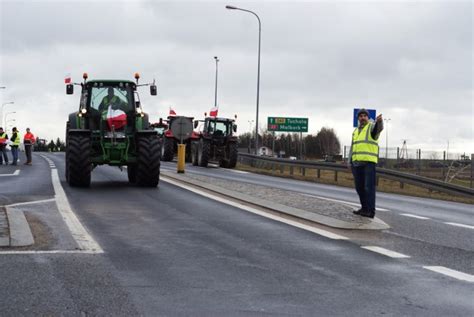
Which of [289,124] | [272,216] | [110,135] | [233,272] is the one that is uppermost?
[289,124]

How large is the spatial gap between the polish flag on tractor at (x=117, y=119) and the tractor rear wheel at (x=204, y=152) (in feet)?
55.1

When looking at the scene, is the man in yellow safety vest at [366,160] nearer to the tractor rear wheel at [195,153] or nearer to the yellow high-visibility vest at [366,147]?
the yellow high-visibility vest at [366,147]

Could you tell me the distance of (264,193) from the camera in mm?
15484

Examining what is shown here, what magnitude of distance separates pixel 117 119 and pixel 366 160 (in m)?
7.88

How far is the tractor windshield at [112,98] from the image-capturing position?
17531 millimetres

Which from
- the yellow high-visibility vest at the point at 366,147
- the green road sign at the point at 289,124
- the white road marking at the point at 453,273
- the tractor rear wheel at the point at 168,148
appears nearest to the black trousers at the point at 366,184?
the yellow high-visibility vest at the point at 366,147

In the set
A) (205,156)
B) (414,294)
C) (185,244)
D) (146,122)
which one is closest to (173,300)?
(414,294)

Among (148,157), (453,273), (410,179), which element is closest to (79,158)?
(148,157)

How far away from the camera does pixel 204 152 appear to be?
34.0 meters

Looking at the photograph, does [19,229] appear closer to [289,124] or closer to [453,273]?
[453,273]

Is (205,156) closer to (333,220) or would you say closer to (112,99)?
(112,99)

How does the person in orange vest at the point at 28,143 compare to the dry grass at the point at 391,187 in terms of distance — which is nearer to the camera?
the dry grass at the point at 391,187

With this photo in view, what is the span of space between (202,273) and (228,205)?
6.67 m

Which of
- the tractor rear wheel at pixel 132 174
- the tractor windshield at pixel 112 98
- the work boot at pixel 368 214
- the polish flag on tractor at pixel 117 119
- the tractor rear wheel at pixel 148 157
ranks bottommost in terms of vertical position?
the work boot at pixel 368 214
